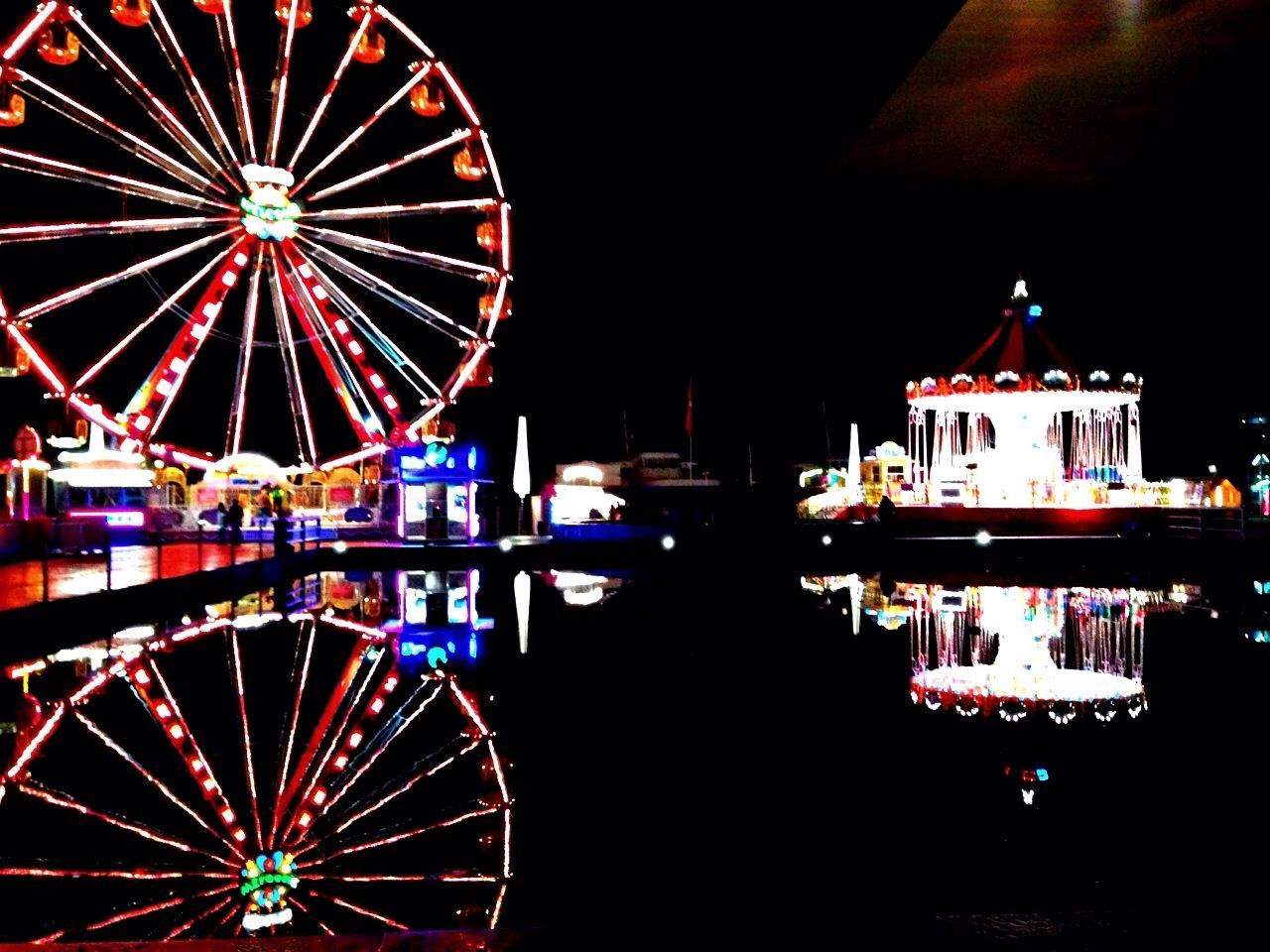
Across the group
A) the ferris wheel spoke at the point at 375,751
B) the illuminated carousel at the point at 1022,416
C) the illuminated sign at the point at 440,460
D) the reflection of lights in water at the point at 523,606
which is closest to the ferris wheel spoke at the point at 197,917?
the ferris wheel spoke at the point at 375,751

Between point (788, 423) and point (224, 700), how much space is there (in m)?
49.6

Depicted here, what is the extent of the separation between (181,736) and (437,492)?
790 inches

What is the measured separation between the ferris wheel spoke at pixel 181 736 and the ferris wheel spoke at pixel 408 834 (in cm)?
34

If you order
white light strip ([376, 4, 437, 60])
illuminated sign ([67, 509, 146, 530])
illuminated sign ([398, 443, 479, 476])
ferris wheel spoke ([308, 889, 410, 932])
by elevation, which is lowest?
ferris wheel spoke ([308, 889, 410, 932])

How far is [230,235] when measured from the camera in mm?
18469

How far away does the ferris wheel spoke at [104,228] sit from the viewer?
1523 cm

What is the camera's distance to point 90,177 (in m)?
15.8

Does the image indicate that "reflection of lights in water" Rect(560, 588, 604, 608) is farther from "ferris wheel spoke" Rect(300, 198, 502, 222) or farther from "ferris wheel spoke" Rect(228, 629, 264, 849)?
"ferris wheel spoke" Rect(300, 198, 502, 222)

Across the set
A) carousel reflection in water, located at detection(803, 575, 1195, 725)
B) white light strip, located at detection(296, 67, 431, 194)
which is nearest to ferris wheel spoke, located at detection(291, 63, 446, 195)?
white light strip, located at detection(296, 67, 431, 194)

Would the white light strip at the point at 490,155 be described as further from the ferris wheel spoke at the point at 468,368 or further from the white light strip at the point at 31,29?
the white light strip at the point at 31,29

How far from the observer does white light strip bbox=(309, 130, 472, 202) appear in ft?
61.3

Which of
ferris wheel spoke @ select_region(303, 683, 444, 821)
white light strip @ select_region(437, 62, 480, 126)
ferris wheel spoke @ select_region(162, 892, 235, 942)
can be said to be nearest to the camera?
ferris wheel spoke @ select_region(162, 892, 235, 942)

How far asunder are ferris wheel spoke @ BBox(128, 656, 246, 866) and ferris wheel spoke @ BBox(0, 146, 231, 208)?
9.36 metres

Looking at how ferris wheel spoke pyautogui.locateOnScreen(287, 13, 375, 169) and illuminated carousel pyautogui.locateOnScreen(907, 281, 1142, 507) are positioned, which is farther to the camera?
illuminated carousel pyautogui.locateOnScreen(907, 281, 1142, 507)
